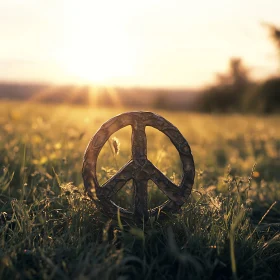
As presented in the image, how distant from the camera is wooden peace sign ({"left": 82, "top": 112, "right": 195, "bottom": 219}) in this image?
2.69 metres

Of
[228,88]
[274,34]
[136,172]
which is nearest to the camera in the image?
[136,172]

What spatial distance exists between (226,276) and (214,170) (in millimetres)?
3250

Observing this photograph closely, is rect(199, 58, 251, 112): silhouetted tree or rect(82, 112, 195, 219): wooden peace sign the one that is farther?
rect(199, 58, 251, 112): silhouetted tree

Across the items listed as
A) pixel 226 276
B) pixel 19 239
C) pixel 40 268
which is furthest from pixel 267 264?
pixel 19 239

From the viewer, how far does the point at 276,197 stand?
13.7ft

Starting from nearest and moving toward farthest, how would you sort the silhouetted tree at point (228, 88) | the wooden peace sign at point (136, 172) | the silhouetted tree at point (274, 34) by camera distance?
the wooden peace sign at point (136, 172) → the silhouetted tree at point (274, 34) → the silhouetted tree at point (228, 88)

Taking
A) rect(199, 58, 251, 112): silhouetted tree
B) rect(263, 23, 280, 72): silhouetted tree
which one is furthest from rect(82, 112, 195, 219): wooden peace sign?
rect(199, 58, 251, 112): silhouetted tree

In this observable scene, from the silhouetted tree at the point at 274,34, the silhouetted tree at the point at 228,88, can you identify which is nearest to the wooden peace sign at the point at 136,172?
the silhouetted tree at the point at 274,34

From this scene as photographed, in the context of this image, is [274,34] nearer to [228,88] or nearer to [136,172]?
[228,88]

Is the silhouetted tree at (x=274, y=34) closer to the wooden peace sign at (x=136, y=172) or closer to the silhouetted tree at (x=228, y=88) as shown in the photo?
the silhouetted tree at (x=228, y=88)

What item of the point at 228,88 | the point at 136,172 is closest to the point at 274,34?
the point at 228,88

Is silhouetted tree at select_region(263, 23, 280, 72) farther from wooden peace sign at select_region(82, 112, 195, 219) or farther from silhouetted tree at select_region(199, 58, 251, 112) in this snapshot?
wooden peace sign at select_region(82, 112, 195, 219)

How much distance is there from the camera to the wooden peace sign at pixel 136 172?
2.69 metres

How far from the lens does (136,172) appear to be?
271 centimetres
